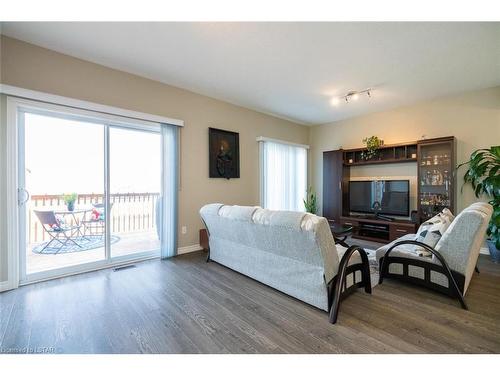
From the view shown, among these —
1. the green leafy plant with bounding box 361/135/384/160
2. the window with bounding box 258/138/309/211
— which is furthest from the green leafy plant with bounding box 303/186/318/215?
the green leafy plant with bounding box 361/135/384/160

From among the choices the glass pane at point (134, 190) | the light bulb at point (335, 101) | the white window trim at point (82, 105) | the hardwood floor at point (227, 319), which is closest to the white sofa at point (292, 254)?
the hardwood floor at point (227, 319)

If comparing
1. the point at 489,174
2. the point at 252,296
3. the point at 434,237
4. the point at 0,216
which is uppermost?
the point at 489,174

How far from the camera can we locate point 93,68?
2.88m

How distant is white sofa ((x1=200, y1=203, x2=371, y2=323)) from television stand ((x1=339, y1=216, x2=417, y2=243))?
2034 millimetres

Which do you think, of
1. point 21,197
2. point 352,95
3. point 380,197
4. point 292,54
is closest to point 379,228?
point 380,197

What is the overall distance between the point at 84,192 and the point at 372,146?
506cm

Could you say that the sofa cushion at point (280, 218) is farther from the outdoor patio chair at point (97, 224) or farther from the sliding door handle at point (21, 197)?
the sliding door handle at point (21, 197)

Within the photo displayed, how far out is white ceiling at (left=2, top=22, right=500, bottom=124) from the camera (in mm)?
2244

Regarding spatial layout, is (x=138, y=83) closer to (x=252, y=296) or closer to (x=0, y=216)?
(x=0, y=216)

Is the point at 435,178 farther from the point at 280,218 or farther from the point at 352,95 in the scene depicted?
the point at 280,218

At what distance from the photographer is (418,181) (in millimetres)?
4082

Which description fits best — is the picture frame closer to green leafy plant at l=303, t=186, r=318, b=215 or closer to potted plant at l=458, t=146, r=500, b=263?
green leafy plant at l=303, t=186, r=318, b=215
